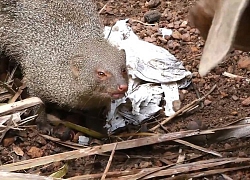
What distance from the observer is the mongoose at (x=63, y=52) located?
228 cm

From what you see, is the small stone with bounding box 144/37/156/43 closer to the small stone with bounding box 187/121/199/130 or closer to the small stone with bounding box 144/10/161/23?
the small stone with bounding box 144/10/161/23

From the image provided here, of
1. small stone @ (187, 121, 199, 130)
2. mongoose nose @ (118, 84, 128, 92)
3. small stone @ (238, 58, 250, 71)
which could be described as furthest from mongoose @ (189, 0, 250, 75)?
small stone @ (238, 58, 250, 71)

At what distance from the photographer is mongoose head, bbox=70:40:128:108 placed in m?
2.23

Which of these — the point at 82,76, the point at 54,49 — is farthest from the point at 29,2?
the point at 82,76

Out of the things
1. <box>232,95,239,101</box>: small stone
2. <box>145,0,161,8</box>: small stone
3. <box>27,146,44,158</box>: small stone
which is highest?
<box>145,0,161,8</box>: small stone

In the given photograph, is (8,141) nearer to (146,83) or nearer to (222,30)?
(146,83)

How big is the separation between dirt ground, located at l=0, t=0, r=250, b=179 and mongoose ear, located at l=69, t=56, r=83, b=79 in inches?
12.9

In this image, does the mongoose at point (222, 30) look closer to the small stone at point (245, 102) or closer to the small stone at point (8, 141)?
the small stone at point (245, 102)

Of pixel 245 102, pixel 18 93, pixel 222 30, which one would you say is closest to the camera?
pixel 222 30

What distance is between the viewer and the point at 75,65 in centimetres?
233

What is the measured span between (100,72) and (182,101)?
0.47 meters

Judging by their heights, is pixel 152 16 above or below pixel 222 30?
below

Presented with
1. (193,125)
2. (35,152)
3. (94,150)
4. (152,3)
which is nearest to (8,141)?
(35,152)

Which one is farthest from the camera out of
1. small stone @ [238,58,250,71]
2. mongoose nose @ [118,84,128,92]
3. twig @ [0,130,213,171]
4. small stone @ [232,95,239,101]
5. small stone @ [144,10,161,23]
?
small stone @ [144,10,161,23]
